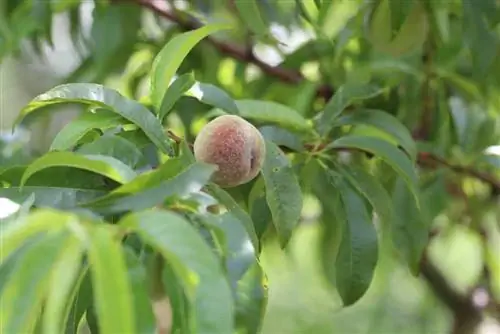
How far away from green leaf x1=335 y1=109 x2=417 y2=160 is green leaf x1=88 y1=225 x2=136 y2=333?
383 mm

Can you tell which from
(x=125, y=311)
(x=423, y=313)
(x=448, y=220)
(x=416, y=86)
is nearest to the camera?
(x=125, y=311)

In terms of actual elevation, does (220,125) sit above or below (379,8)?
above

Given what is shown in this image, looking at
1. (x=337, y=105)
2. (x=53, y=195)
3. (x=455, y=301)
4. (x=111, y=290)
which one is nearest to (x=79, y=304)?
(x=53, y=195)

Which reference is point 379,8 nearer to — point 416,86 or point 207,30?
point 416,86

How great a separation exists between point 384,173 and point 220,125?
301mm

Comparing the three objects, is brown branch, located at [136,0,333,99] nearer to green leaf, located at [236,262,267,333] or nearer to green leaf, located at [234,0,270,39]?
green leaf, located at [234,0,270,39]

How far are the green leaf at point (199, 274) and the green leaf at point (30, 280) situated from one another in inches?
1.5

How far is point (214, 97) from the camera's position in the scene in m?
0.61

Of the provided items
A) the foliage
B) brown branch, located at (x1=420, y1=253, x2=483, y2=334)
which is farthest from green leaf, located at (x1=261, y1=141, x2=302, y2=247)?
brown branch, located at (x1=420, y1=253, x2=483, y2=334)

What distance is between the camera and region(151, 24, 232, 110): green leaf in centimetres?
58

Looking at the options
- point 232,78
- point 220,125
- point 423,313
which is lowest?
point 423,313

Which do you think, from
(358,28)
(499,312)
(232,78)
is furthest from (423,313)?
(358,28)

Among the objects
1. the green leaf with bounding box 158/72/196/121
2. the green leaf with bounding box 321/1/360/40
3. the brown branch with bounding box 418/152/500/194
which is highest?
the green leaf with bounding box 158/72/196/121

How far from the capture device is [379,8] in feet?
2.63
